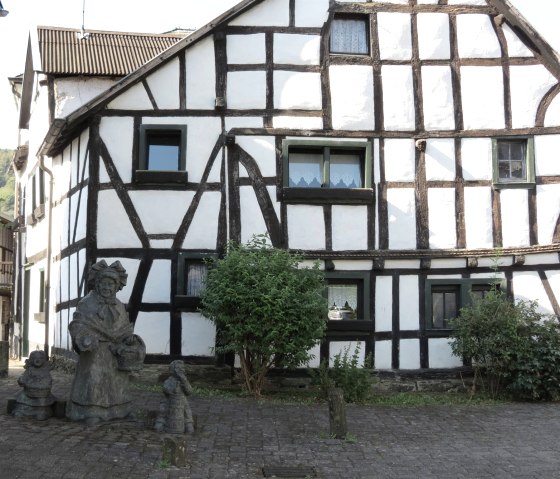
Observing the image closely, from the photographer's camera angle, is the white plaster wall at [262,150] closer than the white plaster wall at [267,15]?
Yes

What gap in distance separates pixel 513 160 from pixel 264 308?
631cm

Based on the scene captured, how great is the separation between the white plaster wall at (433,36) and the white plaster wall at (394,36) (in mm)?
247

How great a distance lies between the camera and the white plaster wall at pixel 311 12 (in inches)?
598

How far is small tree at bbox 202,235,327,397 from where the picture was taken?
12719 mm

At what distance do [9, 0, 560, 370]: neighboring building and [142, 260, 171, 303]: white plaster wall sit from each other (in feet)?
0.09

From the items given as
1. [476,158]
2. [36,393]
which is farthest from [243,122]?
[36,393]

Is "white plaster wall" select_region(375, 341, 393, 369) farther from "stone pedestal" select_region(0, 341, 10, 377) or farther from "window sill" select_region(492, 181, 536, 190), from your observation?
"stone pedestal" select_region(0, 341, 10, 377)

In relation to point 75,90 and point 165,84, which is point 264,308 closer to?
point 165,84

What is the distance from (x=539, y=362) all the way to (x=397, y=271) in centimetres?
312

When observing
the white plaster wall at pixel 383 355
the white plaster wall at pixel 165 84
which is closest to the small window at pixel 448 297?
the white plaster wall at pixel 383 355

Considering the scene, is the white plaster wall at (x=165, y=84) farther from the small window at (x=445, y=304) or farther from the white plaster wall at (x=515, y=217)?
the white plaster wall at (x=515, y=217)

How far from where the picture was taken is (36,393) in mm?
10031

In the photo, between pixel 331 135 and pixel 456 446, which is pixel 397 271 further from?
pixel 456 446

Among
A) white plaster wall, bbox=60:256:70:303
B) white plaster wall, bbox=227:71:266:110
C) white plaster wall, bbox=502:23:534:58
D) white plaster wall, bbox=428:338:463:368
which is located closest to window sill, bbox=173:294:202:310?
white plaster wall, bbox=60:256:70:303
